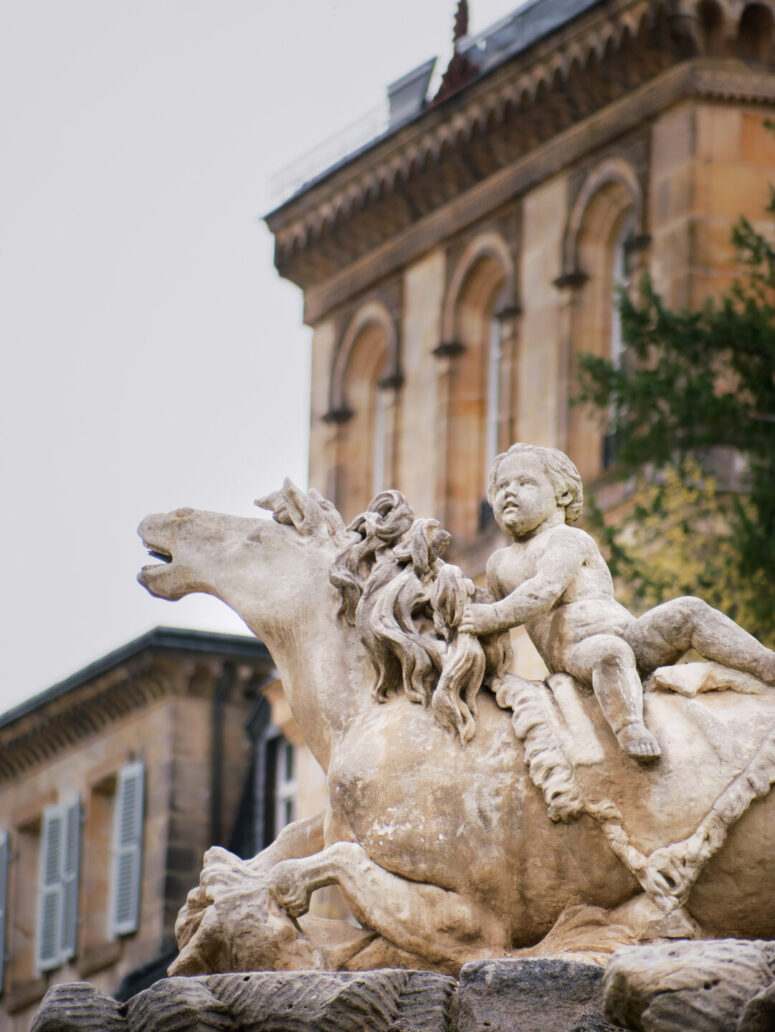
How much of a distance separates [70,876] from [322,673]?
35.0 meters

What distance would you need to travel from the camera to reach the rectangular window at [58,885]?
46.5 m

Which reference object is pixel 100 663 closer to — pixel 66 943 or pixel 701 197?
pixel 66 943

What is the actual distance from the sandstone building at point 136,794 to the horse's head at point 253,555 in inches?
1227

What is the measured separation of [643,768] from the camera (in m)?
11.5

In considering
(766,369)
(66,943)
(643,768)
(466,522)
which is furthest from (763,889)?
(66,943)

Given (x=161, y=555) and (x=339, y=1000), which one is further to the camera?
(x=161, y=555)

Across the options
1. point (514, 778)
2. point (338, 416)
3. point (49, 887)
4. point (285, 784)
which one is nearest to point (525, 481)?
Answer: point (514, 778)

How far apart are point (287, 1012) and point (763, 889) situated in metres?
1.75

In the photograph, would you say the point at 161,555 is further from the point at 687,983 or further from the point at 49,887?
the point at 49,887

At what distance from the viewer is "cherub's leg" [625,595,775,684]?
11.8 metres

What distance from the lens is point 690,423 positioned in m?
31.8

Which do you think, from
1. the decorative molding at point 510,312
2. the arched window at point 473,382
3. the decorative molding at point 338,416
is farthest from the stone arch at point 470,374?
the decorative molding at point 338,416

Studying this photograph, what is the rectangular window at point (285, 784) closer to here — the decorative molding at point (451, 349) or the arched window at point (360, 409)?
the arched window at point (360, 409)

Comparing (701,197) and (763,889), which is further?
(701,197)
